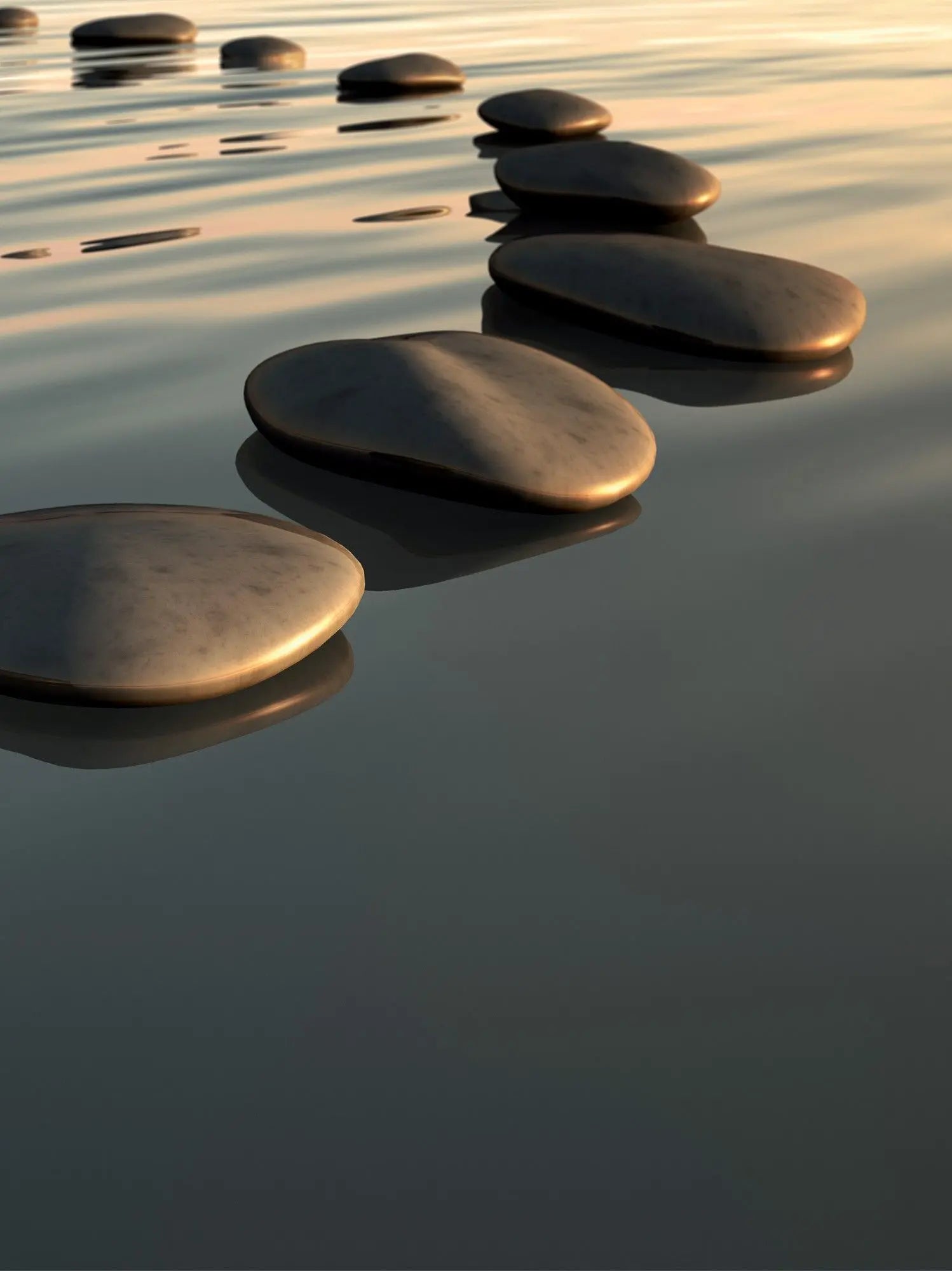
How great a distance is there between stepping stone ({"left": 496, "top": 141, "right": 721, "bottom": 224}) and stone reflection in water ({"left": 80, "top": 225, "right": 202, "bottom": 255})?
1.02 metres

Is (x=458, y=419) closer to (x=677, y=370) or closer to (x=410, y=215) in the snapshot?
(x=677, y=370)

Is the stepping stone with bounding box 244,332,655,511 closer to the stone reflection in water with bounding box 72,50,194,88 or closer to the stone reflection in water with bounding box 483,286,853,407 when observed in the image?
the stone reflection in water with bounding box 483,286,853,407

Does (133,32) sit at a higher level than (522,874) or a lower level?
higher

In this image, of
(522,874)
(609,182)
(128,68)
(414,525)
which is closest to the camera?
(522,874)

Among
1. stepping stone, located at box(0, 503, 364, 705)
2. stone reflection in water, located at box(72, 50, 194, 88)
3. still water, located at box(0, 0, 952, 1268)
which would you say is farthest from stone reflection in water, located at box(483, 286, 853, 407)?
stone reflection in water, located at box(72, 50, 194, 88)

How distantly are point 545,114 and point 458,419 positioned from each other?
14.0 feet

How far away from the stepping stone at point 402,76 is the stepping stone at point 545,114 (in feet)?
4.88

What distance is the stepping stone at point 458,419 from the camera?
2352 mm

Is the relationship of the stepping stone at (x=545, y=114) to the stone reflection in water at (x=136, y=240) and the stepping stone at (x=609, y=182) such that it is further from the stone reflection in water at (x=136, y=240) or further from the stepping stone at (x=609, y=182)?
the stone reflection in water at (x=136, y=240)

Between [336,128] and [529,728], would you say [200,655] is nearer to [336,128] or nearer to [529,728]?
[529,728]

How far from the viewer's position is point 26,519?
207 cm

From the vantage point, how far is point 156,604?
6.03 feet

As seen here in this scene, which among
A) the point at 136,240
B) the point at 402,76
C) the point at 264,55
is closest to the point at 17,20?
the point at 264,55

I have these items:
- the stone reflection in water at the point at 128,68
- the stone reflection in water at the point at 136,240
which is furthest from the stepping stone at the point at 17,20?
the stone reflection in water at the point at 136,240
